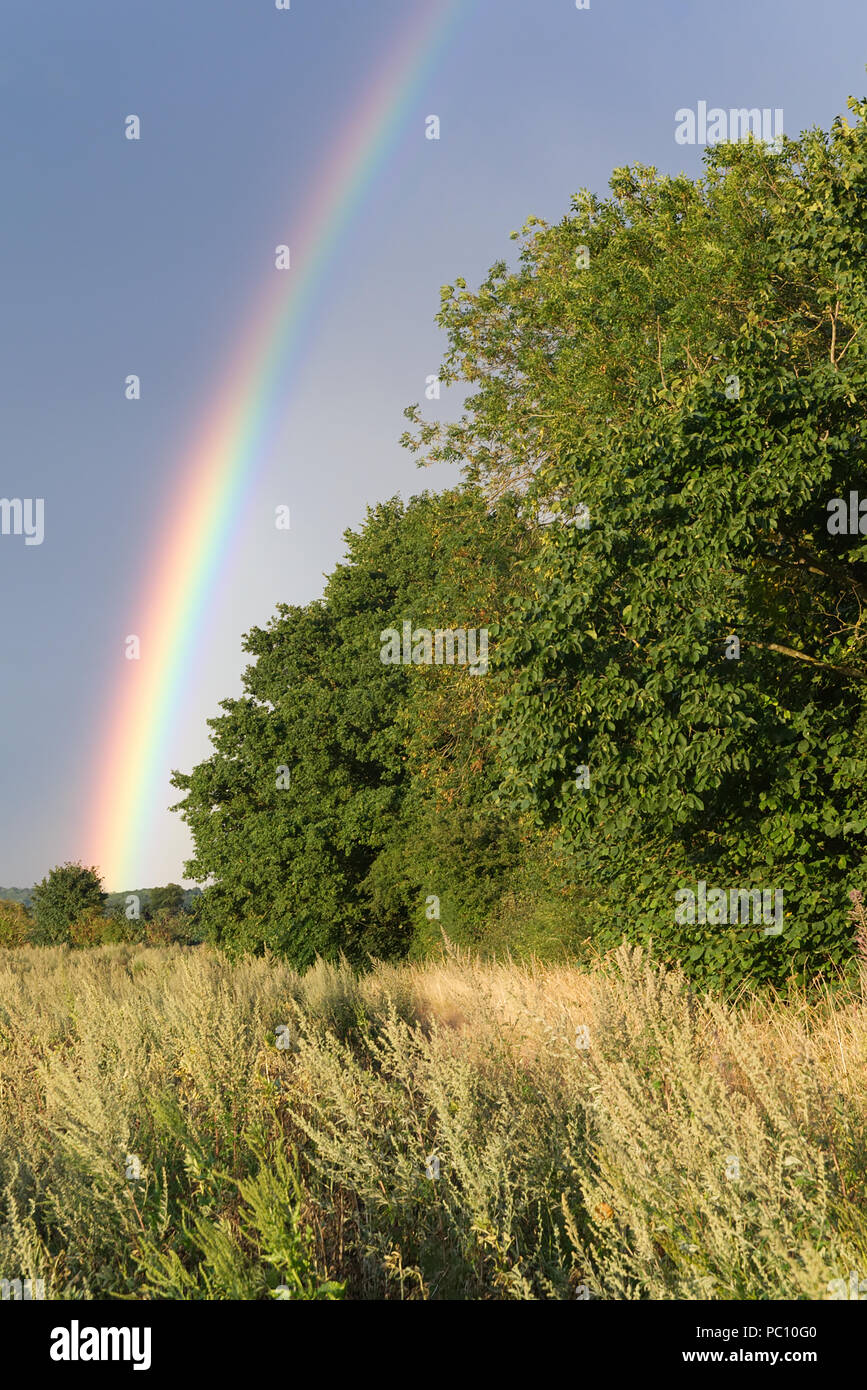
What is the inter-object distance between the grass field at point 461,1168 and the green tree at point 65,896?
5615 cm

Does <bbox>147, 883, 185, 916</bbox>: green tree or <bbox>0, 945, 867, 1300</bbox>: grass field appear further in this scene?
<bbox>147, 883, 185, 916</bbox>: green tree

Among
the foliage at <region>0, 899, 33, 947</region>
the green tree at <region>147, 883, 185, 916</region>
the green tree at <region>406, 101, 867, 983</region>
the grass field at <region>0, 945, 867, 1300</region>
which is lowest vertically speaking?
the green tree at <region>147, 883, 185, 916</region>

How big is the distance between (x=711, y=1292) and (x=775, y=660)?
941 cm

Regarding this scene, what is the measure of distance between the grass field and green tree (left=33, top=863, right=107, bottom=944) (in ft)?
184

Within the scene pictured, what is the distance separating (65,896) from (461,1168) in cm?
6240

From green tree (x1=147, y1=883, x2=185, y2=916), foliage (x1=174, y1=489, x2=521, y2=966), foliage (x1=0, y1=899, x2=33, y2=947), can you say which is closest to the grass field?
foliage (x1=174, y1=489, x2=521, y2=966)

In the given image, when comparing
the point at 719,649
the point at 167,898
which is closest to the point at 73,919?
the point at 167,898

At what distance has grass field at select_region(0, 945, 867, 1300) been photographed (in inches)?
158

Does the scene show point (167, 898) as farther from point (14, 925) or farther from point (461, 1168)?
point (461, 1168)

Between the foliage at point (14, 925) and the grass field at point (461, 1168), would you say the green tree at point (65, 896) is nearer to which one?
the foliage at point (14, 925)

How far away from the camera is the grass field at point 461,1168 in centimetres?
401

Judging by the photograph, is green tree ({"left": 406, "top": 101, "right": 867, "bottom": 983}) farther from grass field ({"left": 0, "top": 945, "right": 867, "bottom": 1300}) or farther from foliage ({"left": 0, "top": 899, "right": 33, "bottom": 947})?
foliage ({"left": 0, "top": 899, "right": 33, "bottom": 947})

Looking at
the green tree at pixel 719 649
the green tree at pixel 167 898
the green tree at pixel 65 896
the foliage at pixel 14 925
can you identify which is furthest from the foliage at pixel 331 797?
the green tree at pixel 167 898

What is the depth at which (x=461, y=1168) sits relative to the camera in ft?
15.0
